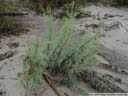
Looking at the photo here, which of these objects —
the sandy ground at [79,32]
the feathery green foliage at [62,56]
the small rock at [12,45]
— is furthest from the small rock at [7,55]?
the feathery green foliage at [62,56]

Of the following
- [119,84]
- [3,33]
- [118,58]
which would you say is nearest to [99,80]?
[119,84]

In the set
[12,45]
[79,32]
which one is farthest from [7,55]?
[79,32]

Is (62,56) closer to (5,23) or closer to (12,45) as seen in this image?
(12,45)

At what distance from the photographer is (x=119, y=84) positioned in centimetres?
121

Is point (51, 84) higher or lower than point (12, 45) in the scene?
lower

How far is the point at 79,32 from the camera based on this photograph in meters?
2.03

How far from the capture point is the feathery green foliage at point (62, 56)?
3.35 ft

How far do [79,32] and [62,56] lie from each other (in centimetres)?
93

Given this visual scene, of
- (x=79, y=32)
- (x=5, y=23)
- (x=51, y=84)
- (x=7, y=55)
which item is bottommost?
(x=51, y=84)

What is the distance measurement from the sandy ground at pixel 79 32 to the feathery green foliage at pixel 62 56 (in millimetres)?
150

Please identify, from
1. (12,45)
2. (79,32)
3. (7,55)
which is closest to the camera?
(7,55)

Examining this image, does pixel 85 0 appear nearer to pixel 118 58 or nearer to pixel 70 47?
pixel 118 58

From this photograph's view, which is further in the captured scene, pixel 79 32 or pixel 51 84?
pixel 79 32

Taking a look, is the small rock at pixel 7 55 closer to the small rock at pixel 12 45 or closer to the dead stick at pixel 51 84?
the small rock at pixel 12 45
